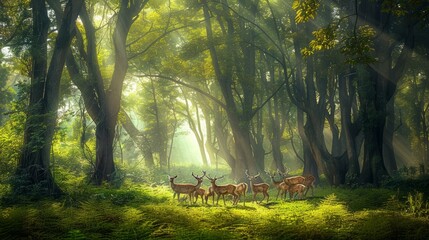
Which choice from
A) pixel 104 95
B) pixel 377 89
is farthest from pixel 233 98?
pixel 104 95

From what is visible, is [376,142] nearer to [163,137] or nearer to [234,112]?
[234,112]

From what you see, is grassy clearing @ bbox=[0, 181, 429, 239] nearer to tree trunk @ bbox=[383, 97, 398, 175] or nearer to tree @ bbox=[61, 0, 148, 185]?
tree @ bbox=[61, 0, 148, 185]

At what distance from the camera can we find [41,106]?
13.7m

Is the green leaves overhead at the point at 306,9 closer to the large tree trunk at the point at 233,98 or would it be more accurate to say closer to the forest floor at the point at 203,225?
the forest floor at the point at 203,225

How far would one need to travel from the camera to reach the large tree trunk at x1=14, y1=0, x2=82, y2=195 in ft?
42.2

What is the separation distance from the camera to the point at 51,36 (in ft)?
71.9

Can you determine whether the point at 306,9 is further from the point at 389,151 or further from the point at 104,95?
the point at 389,151

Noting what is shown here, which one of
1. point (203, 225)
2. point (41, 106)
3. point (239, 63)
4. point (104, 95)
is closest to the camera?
point (203, 225)

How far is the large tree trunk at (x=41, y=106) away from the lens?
42.2 feet

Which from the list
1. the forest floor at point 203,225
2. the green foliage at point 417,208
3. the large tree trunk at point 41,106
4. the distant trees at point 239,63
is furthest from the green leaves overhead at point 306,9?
the large tree trunk at point 41,106

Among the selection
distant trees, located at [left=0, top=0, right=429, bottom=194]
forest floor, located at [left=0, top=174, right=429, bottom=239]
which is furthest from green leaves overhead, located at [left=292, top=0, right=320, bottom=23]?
forest floor, located at [left=0, top=174, right=429, bottom=239]

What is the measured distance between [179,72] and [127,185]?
542 inches

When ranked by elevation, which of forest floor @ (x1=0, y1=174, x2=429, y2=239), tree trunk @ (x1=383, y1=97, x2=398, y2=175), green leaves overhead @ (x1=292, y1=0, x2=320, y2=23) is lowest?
forest floor @ (x1=0, y1=174, x2=429, y2=239)

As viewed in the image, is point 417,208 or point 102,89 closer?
point 417,208
